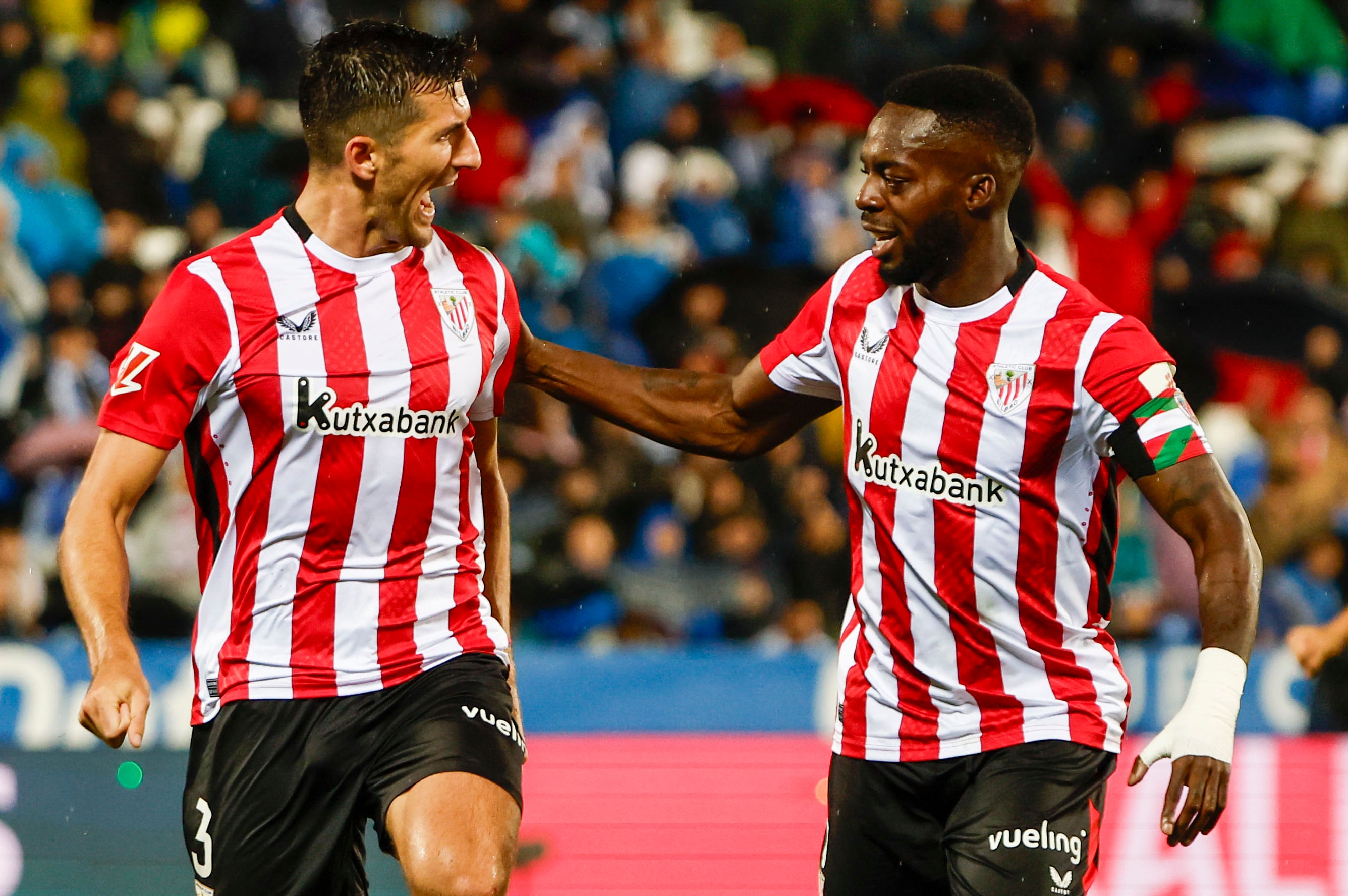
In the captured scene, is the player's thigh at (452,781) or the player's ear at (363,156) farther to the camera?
the player's ear at (363,156)

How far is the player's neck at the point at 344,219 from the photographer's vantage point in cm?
376

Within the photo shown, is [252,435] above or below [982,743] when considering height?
above

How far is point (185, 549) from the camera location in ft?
26.7

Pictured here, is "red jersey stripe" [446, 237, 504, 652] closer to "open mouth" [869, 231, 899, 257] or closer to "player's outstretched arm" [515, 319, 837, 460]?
"player's outstretched arm" [515, 319, 837, 460]

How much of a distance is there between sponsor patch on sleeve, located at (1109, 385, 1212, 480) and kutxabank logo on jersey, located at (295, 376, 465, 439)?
1.55 meters

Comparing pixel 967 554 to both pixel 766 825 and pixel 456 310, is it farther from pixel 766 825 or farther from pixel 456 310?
pixel 766 825

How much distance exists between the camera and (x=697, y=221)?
9969 millimetres

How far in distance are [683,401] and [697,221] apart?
5.73 meters

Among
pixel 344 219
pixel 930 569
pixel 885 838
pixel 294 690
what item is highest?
pixel 344 219

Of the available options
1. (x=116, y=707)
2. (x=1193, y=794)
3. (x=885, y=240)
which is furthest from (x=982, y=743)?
(x=116, y=707)

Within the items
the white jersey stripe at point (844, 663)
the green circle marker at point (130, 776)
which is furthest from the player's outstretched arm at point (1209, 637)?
the green circle marker at point (130, 776)

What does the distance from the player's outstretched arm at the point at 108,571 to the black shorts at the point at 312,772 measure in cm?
37

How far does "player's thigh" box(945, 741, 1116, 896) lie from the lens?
11.4 ft

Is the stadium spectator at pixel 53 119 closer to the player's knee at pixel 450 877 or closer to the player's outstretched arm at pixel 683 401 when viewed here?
the player's outstretched arm at pixel 683 401
